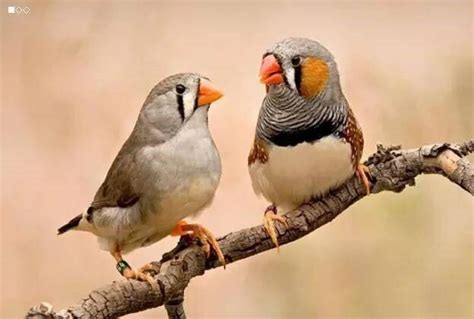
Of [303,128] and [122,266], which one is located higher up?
[303,128]

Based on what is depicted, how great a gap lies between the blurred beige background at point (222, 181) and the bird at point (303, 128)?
0.47 metres

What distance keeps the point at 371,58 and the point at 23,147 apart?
642 millimetres

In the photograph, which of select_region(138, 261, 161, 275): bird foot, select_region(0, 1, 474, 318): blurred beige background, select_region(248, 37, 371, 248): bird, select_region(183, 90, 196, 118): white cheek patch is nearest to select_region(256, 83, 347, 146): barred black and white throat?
select_region(248, 37, 371, 248): bird

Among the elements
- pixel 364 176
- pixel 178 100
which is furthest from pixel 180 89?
pixel 364 176

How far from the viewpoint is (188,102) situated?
0.97 metres

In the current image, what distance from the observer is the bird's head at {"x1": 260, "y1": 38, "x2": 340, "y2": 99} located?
1.00 m

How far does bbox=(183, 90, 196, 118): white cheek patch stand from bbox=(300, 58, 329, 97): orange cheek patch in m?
0.14

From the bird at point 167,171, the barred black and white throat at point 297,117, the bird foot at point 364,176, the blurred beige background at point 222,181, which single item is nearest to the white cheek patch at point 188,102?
the bird at point 167,171

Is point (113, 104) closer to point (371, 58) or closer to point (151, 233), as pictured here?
point (371, 58)

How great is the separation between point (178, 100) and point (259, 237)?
0.60 ft

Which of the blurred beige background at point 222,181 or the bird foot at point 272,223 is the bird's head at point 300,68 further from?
the blurred beige background at point 222,181

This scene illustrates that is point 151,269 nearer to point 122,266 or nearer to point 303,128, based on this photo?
point 122,266

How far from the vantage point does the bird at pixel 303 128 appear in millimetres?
1017

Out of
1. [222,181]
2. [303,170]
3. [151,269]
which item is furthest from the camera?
[222,181]
